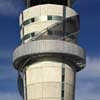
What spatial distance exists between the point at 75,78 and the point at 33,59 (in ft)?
30.8

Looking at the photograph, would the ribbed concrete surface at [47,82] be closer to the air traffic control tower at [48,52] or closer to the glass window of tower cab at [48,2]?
the air traffic control tower at [48,52]

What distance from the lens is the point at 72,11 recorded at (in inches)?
3238

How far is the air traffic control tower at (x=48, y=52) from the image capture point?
249ft

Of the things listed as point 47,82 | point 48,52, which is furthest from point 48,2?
point 47,82

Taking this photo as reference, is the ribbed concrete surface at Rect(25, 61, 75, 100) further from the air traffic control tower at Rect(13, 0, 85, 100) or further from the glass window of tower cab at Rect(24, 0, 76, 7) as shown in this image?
the glass window of tower cab at Rect(24, 0, 76, 7)

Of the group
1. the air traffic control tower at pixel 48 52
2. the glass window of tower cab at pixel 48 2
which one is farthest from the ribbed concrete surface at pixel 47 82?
the glass window of tower cab at pixel 48 2

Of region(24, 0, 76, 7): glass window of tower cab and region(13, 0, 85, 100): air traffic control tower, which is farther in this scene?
region(24, 0, 76, 7): glass window of tower cab

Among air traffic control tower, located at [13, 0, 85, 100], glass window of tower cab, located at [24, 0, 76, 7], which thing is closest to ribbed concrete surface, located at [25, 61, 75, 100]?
air traffic control tower, located at [13, 0, 85, 100]

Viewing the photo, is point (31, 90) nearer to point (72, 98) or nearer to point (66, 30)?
point (72, 98)

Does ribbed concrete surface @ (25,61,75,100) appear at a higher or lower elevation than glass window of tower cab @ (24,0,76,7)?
lower

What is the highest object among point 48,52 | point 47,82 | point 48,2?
point 48,2

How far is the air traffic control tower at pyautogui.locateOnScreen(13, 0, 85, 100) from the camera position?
75.9 m

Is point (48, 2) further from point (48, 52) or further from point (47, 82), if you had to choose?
point (47, 82)

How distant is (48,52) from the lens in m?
75.8
